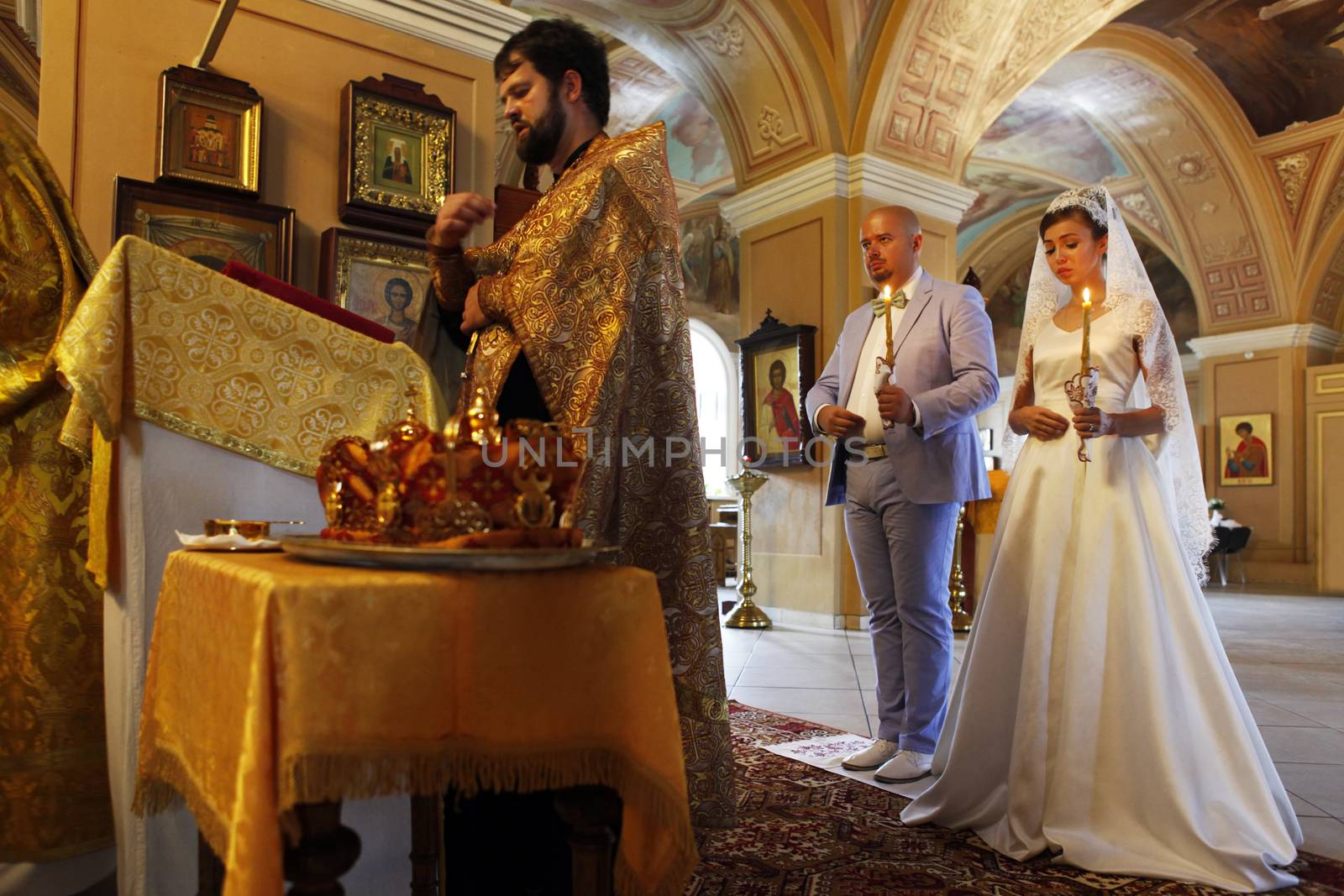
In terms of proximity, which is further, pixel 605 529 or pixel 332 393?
pixel 332 393

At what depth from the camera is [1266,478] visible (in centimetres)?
1509

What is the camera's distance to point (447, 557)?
108 centimetres

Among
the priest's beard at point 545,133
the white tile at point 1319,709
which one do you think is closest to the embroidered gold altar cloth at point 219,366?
the priest's beard at point 545,133

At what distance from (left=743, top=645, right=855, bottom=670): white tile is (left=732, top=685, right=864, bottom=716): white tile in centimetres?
78

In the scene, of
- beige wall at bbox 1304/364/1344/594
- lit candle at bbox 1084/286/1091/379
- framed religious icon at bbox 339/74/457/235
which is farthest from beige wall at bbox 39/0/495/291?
beige wall at bbox 1304/364/1344/594

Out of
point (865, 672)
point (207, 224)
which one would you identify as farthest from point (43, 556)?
point (865, 672)

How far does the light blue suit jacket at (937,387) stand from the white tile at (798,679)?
72.5 inches

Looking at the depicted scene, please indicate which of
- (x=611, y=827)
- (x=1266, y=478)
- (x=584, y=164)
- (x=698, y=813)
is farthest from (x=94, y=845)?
(x=1266, y=478)

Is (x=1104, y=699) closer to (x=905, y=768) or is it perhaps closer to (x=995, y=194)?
(x=905, y=768)

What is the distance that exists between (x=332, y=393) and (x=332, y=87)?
2788mm

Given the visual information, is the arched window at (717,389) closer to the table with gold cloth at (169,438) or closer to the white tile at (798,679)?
the white tile at (798,679)

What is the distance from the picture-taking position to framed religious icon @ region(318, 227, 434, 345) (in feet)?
13.4

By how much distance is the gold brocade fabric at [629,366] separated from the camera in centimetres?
175

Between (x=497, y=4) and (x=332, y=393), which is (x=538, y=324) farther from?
(x=497, y=4)
